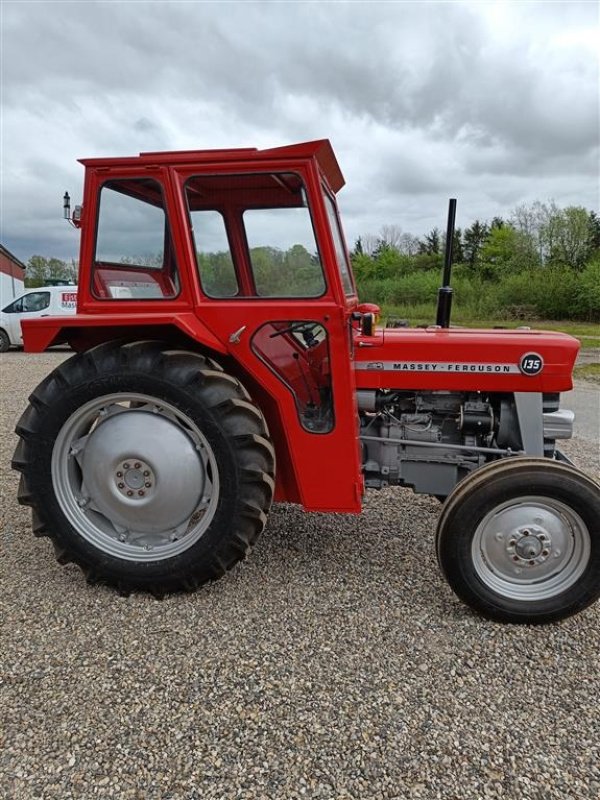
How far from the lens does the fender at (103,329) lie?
268 cm

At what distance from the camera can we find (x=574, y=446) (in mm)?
6160

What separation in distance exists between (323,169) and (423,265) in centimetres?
4100

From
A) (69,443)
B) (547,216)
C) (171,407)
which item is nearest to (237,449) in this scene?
(171,407)

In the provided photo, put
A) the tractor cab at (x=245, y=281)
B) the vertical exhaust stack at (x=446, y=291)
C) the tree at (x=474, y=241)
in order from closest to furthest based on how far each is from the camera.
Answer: the tractor cab at (x=245, y=281), the vertical exhaust stack at (x=446, y=291), the tree at (x=474, y=241)

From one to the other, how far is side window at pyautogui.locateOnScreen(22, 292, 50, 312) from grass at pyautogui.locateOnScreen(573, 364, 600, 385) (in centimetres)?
1265

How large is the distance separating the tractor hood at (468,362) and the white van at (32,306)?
13.0 metres

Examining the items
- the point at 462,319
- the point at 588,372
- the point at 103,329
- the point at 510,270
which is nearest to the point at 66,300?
the point at 588,372

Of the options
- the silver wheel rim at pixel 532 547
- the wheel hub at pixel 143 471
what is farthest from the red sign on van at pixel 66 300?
the silver wheel rim at pixel 532 547

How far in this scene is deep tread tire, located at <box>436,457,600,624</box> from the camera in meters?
2.60

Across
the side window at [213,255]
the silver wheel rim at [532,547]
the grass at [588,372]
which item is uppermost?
the side window at [213,255]

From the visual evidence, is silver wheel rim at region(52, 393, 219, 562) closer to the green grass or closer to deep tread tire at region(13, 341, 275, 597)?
deep tread tire at region(13, 341, 275, 597)

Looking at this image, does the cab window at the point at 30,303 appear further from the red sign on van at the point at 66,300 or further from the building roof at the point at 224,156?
the building roof at the point at 224,156

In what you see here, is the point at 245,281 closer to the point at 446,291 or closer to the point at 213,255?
the point at 213,255

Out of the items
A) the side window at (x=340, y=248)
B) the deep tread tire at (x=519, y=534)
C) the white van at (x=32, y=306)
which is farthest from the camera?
the white van at (x=32, y=306)
